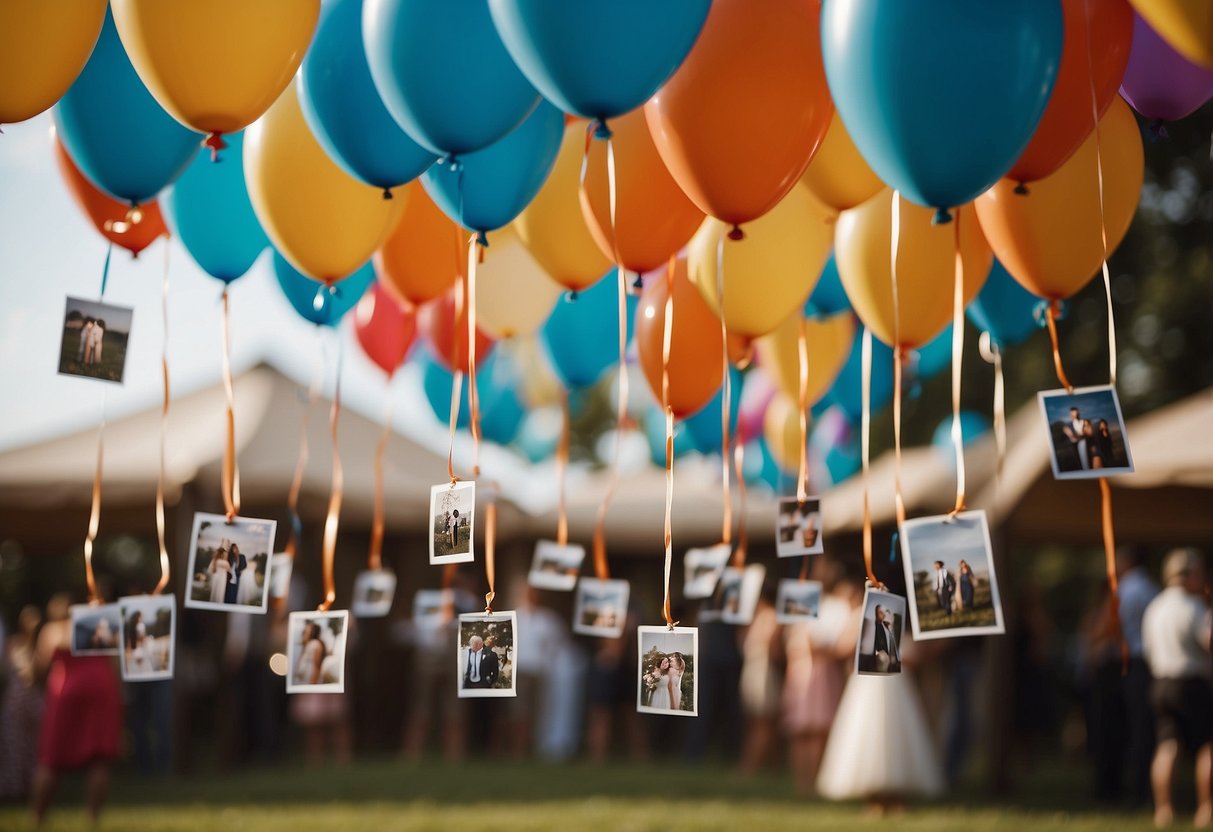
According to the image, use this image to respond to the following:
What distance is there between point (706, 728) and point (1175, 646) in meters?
5.55

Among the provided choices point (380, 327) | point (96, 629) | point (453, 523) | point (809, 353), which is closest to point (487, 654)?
point (453, 523)

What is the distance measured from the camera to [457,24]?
2.54m

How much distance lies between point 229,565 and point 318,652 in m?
0.29

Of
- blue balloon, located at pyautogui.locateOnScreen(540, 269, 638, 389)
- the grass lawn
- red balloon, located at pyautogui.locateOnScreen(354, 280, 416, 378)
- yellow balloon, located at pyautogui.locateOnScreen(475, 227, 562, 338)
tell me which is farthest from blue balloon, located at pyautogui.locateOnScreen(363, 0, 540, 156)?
the grass lawn

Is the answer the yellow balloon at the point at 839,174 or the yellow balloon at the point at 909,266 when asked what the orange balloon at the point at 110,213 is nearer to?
the yellow balloon at the point at 839,174

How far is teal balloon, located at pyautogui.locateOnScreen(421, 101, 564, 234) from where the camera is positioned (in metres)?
2.97

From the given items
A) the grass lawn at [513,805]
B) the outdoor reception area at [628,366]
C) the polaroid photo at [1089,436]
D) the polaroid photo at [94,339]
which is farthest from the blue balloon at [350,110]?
the grass lawn at [513,805]

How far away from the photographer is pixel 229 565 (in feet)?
9.48

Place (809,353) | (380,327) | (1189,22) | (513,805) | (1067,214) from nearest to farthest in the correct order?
1. (1189,22)
2. (1067,214)
3. (809,353)
4. (380,327)
5. (513,805)

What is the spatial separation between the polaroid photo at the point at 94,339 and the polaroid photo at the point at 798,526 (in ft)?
5.56

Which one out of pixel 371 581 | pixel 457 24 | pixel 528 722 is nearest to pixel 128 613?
pixel 371 581

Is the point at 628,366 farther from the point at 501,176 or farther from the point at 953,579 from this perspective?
the point at 953,579

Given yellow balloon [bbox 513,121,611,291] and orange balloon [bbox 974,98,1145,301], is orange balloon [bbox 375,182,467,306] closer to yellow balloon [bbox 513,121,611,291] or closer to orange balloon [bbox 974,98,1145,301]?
yellow balloon [bbox 513,121,611,291]

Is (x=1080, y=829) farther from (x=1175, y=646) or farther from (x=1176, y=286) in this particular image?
(x=1176, y=286)
